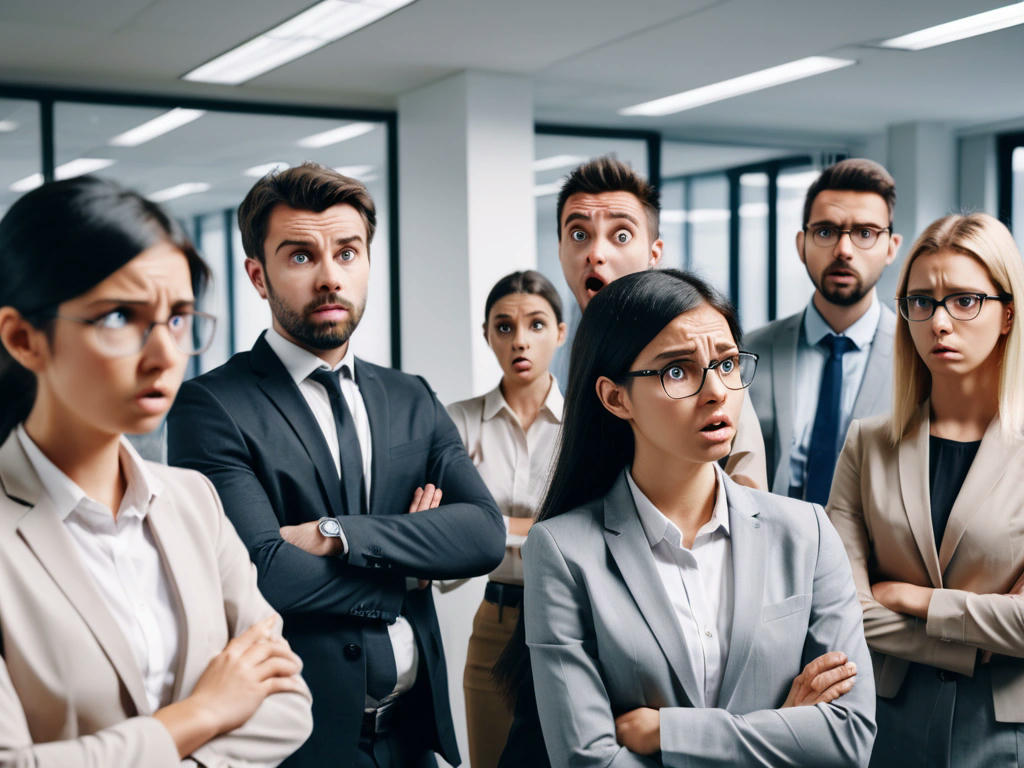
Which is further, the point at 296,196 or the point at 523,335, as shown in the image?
the point at 523,335

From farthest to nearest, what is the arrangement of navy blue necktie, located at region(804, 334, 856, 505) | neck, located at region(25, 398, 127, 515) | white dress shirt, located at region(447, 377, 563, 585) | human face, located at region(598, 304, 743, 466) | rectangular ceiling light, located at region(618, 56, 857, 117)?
rectangular ceiling light, located at region(618, 56, 857, 117) < white dress shirt, located at region(447, 377, 563, 585) < navy blue necktie, located at region(804, 334, 856, 505) < human face, located at region(598, 304, 743, 466) < neck, located at region(25, 398, 127, 515)

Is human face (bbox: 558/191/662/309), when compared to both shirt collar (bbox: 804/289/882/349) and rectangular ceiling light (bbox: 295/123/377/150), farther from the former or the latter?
rectangular ceiling light (bbox: 295/123/377/150)

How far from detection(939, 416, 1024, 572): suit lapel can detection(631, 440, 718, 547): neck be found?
2.42 ft

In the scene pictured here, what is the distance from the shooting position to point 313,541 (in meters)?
2.10

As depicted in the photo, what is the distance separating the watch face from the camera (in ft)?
6.89

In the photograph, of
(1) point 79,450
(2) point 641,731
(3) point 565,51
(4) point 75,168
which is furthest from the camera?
(4) point 75,168

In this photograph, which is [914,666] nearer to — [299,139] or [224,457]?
[224,457]

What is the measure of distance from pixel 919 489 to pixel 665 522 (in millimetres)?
841

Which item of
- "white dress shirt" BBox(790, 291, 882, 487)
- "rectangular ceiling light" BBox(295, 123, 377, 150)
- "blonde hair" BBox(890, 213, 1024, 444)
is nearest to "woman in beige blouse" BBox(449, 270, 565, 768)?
"white dress shirt" BBox(790, 291, 882, 487)

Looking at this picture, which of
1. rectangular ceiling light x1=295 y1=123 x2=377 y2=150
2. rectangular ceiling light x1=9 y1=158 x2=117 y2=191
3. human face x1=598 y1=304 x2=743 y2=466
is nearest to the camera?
human face x1=598 y1=304 x2=743 y2=466

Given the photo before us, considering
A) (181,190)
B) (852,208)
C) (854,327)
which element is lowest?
(854,327)

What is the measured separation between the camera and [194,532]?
159 centimetres

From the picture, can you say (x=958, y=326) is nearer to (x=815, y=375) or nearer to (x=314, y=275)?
(x=815, y=375)

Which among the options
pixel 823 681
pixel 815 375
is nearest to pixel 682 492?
pixel 823 681
